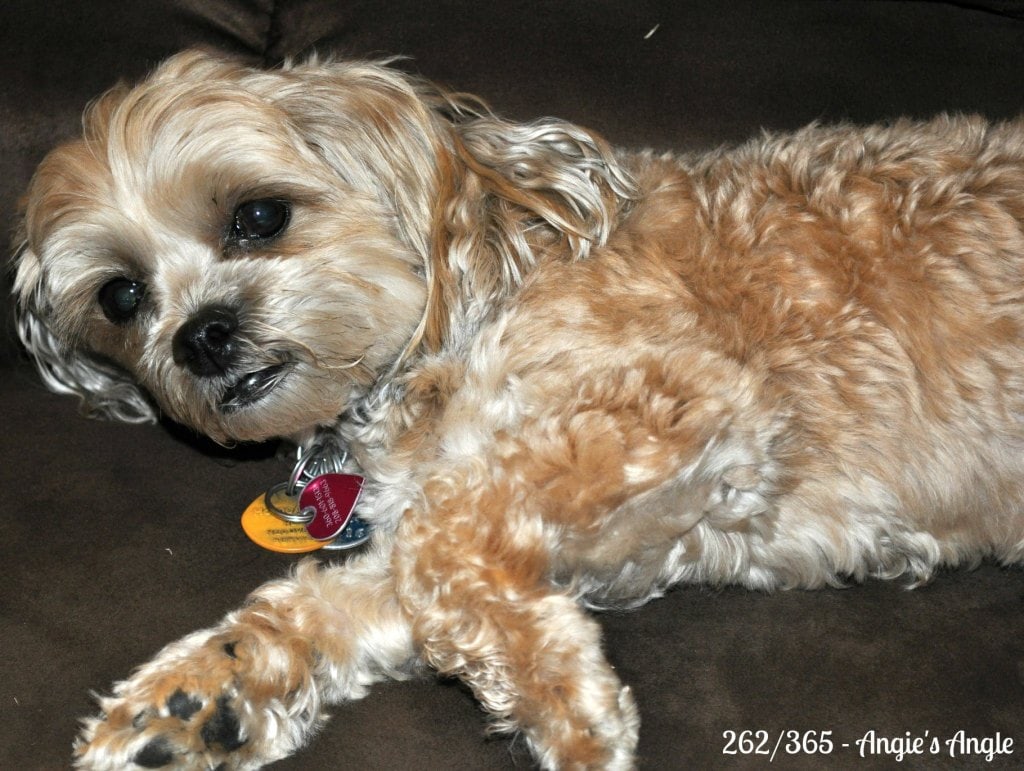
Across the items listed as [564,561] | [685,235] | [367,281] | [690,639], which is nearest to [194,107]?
[367,281]

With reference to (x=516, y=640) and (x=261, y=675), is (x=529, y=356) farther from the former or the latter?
(x=261, y=675)

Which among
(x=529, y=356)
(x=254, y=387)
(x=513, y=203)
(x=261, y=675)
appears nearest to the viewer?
(x=261, y=675)

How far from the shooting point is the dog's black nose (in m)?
2.36

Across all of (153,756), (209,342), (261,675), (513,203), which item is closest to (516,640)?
(261,675)

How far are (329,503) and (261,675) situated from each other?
54 centimetres

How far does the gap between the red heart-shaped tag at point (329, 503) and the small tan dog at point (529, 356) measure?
6cm

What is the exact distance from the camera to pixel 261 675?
218 centimetres

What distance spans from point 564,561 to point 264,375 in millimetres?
799

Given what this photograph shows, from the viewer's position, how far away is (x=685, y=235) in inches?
95.8

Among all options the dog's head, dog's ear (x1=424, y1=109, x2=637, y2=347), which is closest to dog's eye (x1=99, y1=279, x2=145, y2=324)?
the dog's head

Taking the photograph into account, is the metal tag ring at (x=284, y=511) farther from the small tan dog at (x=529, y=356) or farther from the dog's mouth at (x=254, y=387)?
the dog's mouth at (x=254, y=387)

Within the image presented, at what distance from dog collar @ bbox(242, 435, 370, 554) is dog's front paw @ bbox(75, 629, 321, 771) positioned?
1.37 ft

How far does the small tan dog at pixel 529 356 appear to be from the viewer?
6.97ft

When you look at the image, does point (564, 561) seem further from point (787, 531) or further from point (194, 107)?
point (194, 107)
